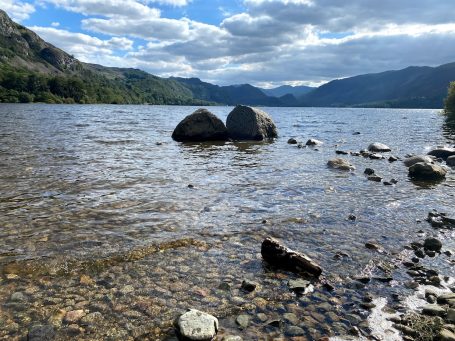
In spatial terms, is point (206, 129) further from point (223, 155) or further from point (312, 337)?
point (312, 337)

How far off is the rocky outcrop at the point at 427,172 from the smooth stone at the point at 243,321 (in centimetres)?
1686

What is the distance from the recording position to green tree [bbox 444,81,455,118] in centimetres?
6662

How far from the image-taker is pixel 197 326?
5828 mm

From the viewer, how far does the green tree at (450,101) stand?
66.6m

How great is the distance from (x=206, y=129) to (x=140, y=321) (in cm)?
3177

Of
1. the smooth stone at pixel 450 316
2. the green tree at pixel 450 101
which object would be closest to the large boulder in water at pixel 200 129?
the smooth stone at pixel 450 316

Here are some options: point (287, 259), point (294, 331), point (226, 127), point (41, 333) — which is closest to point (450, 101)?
point (226, 127)

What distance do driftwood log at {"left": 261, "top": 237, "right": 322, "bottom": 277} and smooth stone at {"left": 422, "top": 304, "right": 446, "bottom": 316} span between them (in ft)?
7.08

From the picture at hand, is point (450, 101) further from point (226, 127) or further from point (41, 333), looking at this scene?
point (41, 333)

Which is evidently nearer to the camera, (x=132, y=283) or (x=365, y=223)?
(x=132, y=283)

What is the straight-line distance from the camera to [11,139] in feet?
101

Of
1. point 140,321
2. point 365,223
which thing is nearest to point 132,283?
point 140,321

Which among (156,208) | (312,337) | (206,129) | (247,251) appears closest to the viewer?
(312,337)

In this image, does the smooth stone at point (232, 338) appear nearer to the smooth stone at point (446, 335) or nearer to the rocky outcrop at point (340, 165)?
the smooth stone at point (446, 335)
